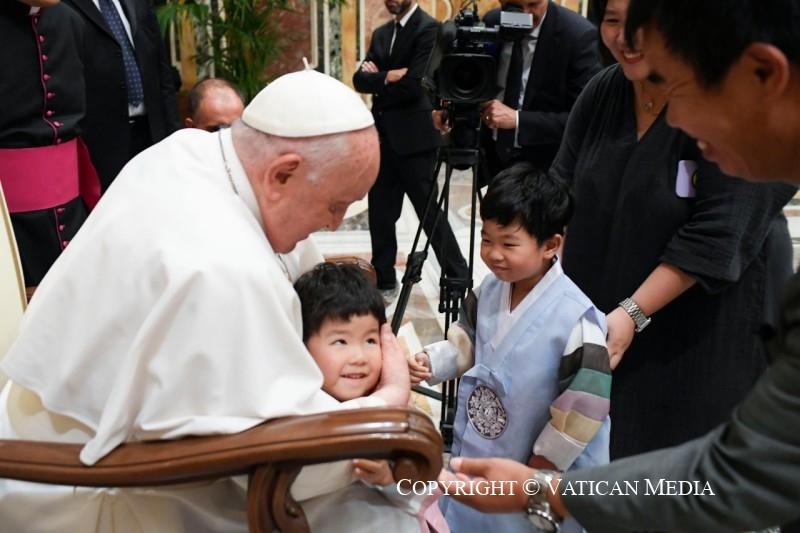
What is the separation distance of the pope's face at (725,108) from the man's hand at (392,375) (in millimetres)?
772

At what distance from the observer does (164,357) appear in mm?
1205

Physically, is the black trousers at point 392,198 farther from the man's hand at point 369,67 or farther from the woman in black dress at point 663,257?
the woman in black dress at point 663,257

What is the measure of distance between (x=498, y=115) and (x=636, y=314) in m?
1.31

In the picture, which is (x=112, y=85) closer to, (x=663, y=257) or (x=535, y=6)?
(x=535, y=6)

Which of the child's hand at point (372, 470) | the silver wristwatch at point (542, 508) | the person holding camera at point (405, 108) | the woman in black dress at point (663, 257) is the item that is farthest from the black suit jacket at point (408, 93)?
the silver wristwatch at point (542, 508)

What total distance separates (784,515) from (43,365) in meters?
1.18

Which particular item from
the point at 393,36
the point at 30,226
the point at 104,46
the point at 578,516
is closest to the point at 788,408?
the point at 578,516

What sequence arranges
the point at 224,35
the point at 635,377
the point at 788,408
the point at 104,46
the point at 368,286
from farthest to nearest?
the point at 224,35 → the point at 104,46 → the point at 635,377 → the point at 368,286 → the point at 788,408

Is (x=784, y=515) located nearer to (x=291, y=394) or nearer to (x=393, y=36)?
(x=291, y=394)

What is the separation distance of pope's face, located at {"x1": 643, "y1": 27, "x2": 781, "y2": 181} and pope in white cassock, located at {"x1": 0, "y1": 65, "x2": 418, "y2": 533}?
0.62 meters

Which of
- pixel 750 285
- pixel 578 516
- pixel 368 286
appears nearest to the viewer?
pixel 578 516

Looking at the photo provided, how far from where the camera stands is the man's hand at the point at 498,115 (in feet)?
9.30

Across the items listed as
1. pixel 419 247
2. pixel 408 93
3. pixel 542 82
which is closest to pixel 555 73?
pixel 542 82

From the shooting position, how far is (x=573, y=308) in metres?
1.65
